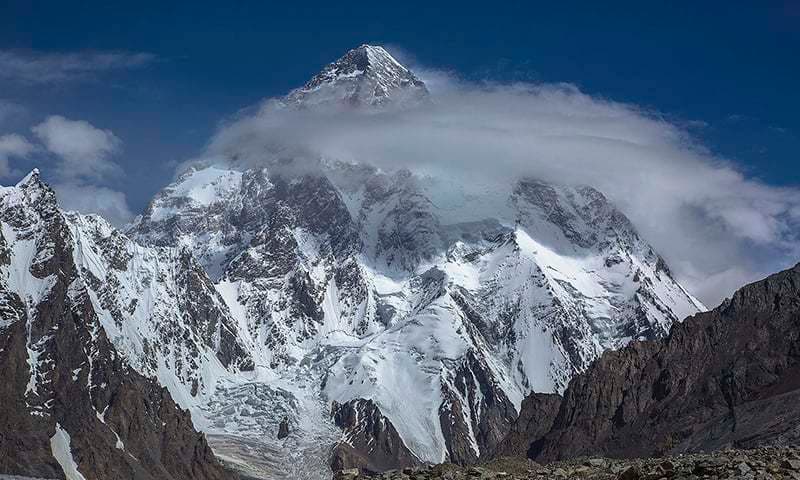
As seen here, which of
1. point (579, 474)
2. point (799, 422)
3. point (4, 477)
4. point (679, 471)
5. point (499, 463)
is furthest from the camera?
point (799, 422)

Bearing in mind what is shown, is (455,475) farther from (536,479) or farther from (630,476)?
(630,476)

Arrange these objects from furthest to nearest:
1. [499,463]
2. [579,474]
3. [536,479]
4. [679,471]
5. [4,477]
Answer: [499,463]
[4,477]
[579,474]
[536,479]
[679,471]

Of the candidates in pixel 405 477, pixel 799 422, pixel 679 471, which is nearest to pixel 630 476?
pixel 679 471

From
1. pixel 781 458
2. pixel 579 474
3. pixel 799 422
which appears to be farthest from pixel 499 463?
pixel 799 422

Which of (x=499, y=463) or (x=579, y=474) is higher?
(x=499, y=463)

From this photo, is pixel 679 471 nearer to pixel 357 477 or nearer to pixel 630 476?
pixel 630 476

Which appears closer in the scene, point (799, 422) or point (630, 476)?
point (630, 476)

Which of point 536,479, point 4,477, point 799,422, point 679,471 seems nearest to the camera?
point 679,471

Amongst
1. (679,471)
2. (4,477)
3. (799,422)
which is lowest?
(679,471)

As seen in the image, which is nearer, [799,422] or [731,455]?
[731,455]
